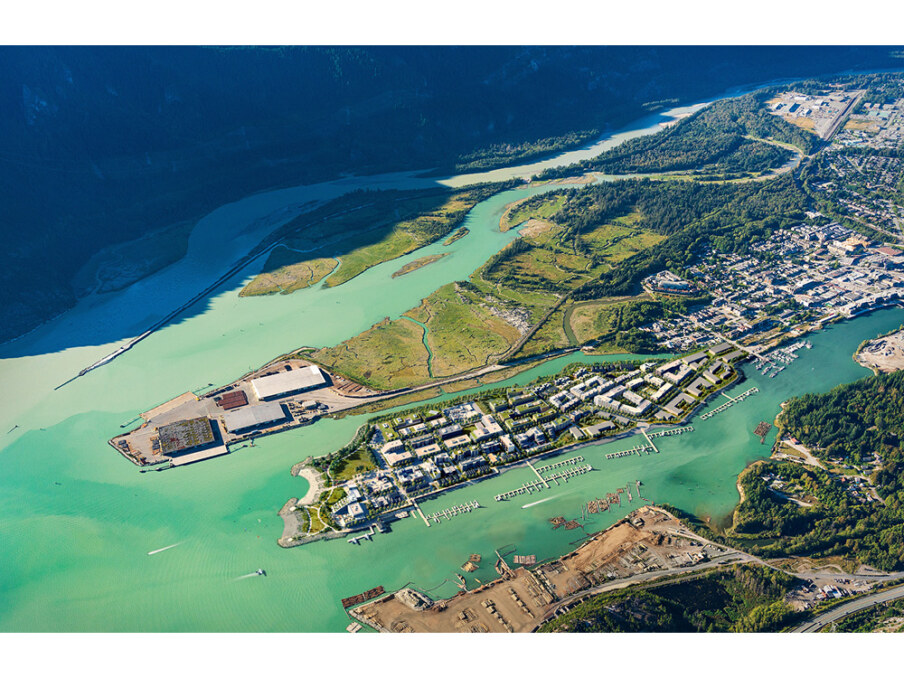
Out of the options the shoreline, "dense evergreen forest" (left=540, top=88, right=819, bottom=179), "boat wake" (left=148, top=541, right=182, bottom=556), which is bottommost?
"boat wake" (left=148, top=541, right=182, bottom=556)

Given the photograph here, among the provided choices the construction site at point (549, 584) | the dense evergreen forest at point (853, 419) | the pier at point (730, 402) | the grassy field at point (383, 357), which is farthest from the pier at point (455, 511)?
the dense evergreen forest at point (853, 419)

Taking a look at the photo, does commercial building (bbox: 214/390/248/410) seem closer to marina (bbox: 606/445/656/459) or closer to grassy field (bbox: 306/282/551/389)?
grassy field (bbox: 306/282/551/389)

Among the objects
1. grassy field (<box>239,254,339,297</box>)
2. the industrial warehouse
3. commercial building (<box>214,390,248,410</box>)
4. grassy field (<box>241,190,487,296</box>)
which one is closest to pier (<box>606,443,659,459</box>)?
the industrial warehouse

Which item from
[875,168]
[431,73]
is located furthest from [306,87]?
[875,168]

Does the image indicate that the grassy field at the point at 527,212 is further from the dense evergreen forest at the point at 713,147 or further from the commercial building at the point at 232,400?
the commercial building at the point at 232,400

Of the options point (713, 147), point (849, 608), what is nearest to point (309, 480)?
point (849, 608)

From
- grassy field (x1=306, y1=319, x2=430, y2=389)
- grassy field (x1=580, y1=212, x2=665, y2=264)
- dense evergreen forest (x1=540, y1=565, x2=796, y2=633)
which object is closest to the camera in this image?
dense evergreen forest (x1=540, y1=565, x2=796, y2=633)

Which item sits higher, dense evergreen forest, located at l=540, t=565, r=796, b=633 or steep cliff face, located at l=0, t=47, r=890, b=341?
steep cliff face, located at l=0, t=47, r=890, b=341
